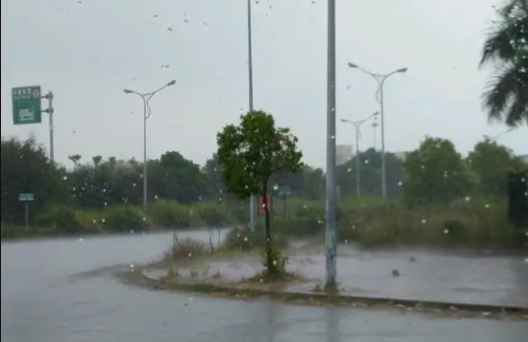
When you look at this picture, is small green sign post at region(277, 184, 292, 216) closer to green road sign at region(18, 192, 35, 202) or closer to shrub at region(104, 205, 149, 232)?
shrub at region(104, 205, 149, 232)

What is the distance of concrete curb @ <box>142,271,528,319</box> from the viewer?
13.4m

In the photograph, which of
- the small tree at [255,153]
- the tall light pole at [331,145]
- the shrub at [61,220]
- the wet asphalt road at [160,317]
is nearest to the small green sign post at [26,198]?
the shrub at [61,220]

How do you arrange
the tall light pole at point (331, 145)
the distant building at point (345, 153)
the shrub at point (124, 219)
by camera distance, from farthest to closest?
the distant building at point (345, 153) < the tall light pole at point (331, 145) < the shrub at point (124, 219)

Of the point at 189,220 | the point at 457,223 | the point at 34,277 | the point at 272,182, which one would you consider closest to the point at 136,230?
the point at 189,220

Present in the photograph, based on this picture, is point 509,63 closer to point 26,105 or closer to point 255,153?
point 255,153

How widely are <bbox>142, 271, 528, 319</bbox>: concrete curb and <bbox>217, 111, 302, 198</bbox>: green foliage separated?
1.87m

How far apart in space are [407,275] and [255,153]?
161 inches

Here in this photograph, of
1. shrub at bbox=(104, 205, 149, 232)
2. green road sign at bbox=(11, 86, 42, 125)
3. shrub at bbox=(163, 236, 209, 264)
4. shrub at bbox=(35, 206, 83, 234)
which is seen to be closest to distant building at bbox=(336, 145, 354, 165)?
shrub at bbox=(163, 236, 209, 264)

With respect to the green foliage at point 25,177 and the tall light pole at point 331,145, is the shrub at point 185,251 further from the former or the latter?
the green foliage at point 25,177


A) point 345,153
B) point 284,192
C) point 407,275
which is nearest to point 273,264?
point 284,192

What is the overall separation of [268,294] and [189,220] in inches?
131

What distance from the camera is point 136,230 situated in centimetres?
1105

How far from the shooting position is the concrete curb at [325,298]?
43.9 feet

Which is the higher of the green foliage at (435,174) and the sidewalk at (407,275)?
the green foliage at (435,174)
